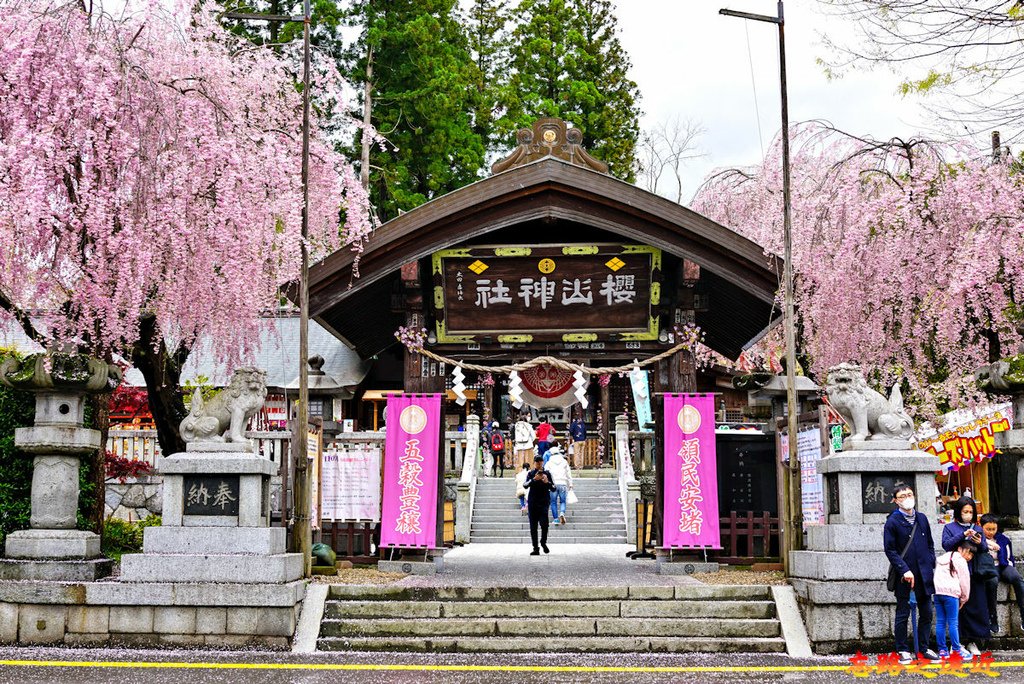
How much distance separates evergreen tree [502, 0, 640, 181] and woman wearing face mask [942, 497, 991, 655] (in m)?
29.0

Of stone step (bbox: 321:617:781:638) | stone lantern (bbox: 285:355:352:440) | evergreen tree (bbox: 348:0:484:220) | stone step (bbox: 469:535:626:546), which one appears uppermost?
evergreen tree (bbox: 348:0:484:220)

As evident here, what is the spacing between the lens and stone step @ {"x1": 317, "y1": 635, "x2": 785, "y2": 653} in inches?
414

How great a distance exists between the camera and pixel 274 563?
1071 centimetres

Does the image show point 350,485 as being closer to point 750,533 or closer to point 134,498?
point 750,533

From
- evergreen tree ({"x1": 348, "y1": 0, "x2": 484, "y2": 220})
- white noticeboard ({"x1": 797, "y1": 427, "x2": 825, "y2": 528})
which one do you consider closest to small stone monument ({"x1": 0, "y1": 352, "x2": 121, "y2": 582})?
white noticeboard ({"x1": 797, "y1": 427, "x2": 825, "y2": 528})

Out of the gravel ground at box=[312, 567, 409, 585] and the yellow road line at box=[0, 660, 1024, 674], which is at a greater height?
the gravel ground at box=[312, 567, 409, 585]

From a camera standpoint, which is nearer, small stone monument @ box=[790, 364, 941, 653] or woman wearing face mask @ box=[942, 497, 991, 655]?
woman wearing face mask @ box=[942, 497, 991, 655]

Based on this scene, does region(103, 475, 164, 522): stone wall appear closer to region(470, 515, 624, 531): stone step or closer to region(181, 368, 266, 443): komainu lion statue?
region(470, 515, 624, 531): stone step

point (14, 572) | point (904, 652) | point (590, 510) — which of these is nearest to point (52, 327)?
point (14, 572)

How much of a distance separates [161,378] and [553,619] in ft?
21.7

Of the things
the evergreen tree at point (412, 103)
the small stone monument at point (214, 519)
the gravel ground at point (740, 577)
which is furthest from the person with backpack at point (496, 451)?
the small stone monument at point (214, 519)

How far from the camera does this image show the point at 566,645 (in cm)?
1060

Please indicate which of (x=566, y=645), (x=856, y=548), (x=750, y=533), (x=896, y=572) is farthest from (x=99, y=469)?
(x=896, y=572)

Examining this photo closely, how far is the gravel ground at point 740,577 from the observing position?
12259 millimetres
